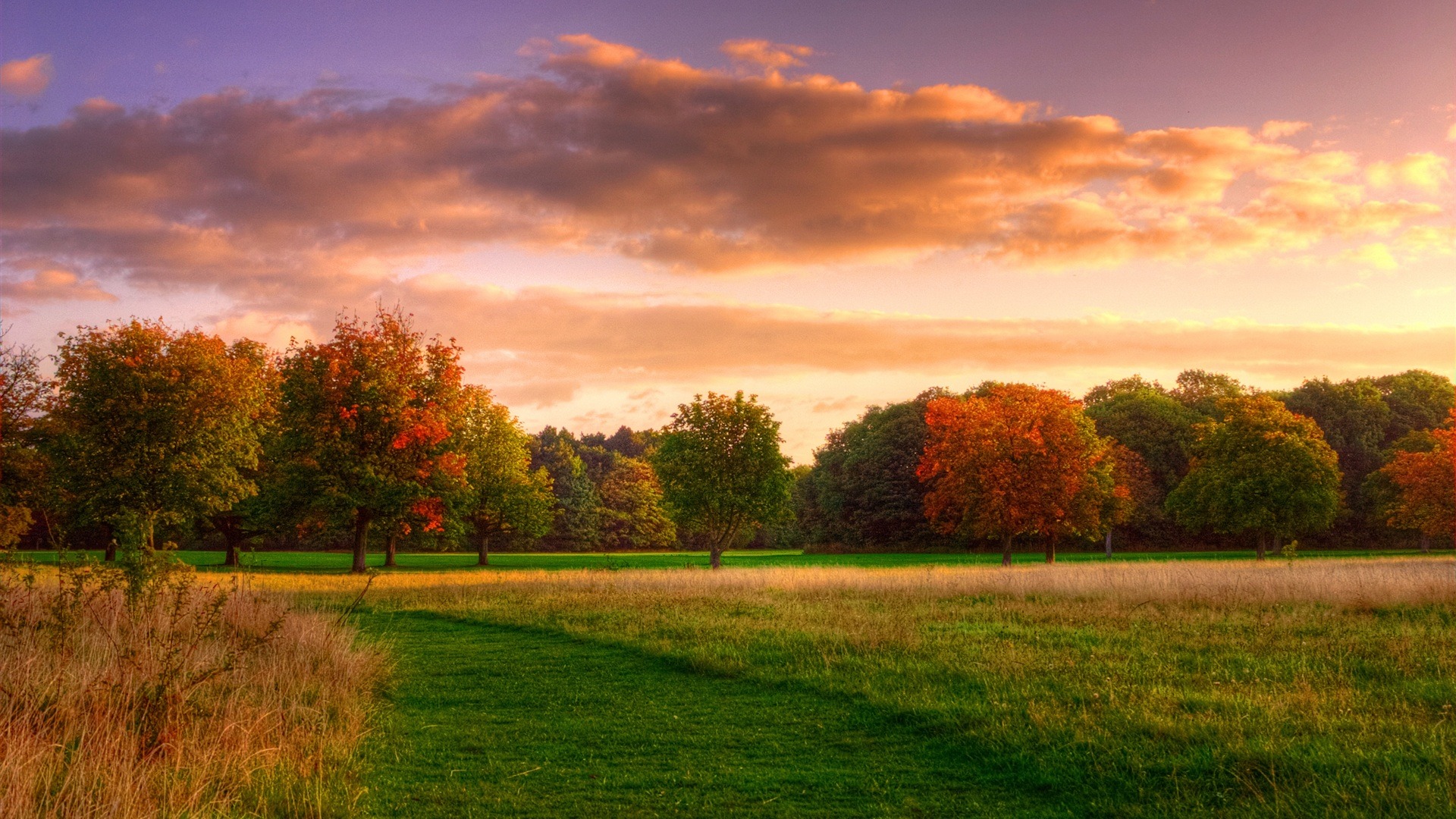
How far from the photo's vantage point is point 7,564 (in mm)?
10844

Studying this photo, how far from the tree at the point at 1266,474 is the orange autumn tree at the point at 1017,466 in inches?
251

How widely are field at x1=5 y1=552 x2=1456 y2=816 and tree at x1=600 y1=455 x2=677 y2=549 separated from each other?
66676 millimetres

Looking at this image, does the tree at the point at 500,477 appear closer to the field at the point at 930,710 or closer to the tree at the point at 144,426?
the tree at the point at 144,426

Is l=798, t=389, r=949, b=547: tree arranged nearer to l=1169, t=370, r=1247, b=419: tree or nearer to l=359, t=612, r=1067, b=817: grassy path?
l=1169, t=370, r=1247, b=419: tree

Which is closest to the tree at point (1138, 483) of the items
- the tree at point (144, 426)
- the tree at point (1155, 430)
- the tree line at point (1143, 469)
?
the tree line at point (1143, 469)

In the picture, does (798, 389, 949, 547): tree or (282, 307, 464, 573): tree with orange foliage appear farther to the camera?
(798, 389, 949, 547): tree

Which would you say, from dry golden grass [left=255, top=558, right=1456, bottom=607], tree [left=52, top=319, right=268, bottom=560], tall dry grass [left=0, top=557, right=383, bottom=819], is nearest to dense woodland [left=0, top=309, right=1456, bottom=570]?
tree [left=52, top=319, right=268, bottom=560]

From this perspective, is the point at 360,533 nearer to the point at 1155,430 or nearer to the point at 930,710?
the point at 930,710

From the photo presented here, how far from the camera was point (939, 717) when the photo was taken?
911cm

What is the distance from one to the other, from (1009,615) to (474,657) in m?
10.1

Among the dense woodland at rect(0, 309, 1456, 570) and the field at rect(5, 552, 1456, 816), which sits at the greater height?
the dense woodland at rect(0, 309, 1456, 570)

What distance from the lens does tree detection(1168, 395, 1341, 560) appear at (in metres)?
41.4

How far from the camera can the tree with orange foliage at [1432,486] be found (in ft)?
149

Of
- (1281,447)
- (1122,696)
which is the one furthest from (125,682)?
(1281,447)
